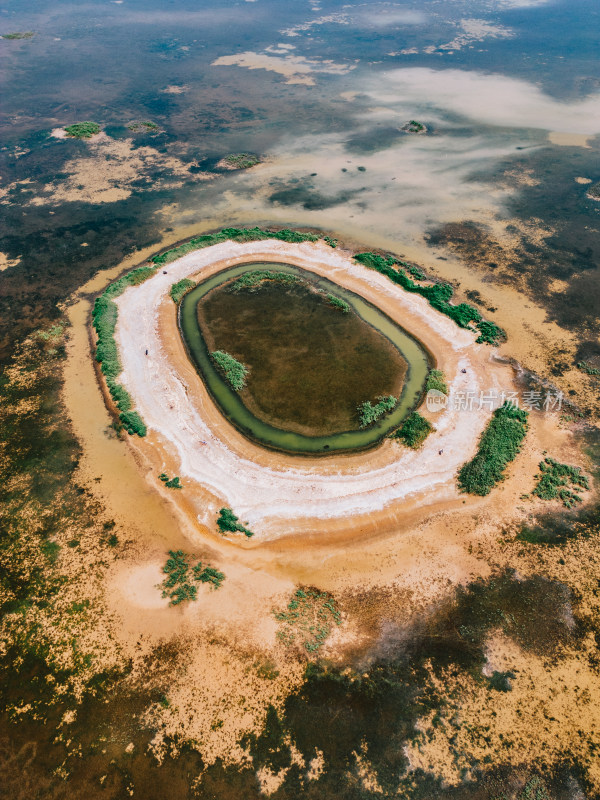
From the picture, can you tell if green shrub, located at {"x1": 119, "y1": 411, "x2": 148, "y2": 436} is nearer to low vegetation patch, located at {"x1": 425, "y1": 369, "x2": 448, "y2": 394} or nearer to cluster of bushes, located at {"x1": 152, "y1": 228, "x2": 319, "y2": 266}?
low vegetation patch, located at {"x1": 425, "y1": 369, "x2": 448, "y2": 394}

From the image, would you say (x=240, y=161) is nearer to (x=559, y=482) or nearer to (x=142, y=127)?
(x=142, y=127)

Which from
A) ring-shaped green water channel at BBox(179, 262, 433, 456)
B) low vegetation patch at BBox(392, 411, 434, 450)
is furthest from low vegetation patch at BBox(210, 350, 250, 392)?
low vegetation patch at BBox(392, 411, 434, 450)

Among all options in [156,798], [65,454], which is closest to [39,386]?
[65,454]

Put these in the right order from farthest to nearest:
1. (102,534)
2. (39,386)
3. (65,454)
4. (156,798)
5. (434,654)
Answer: (39,386), (65,454), (102,534), (434,654), (156,798)

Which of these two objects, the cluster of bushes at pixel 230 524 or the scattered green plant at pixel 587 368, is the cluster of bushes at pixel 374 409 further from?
the scattered green plant at pixel 587 368

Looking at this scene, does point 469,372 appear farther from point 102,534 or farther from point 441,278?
point 102,534

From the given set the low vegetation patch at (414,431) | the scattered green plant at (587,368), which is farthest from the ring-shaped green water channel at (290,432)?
the scattered green plant at (587,368)

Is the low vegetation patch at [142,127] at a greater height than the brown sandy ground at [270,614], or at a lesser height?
greater
